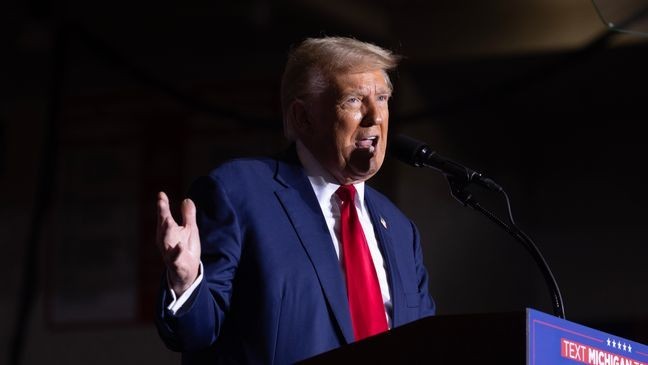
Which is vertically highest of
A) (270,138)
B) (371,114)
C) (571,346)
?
(270,138)

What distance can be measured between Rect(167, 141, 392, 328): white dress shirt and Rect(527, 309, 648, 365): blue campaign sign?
1.50 feet

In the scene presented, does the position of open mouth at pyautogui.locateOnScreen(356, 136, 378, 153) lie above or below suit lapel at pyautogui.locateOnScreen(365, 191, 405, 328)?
above

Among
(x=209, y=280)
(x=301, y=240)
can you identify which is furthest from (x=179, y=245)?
(x=301, y=240)

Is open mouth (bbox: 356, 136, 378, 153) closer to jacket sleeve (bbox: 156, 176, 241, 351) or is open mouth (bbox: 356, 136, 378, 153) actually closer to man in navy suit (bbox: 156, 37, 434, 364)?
man in navy suit (bbox: 156, 37, 434, 364)

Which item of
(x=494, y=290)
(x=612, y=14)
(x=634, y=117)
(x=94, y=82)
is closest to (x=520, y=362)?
(x=612, y=14)

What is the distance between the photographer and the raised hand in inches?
60.9

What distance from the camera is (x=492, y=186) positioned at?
1.83 metres

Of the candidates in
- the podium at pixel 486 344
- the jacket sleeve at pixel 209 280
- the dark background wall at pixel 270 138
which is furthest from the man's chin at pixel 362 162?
the dark background wall at pixel 270 138

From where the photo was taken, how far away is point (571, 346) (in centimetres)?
142

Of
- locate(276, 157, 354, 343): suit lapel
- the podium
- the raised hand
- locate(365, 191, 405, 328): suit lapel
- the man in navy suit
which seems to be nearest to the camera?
the podium

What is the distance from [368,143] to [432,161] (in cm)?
13

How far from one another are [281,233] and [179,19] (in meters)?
2.73

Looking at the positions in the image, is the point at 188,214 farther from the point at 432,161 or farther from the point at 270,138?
the point at 270,138

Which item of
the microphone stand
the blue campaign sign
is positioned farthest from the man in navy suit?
the blue campaign sign
